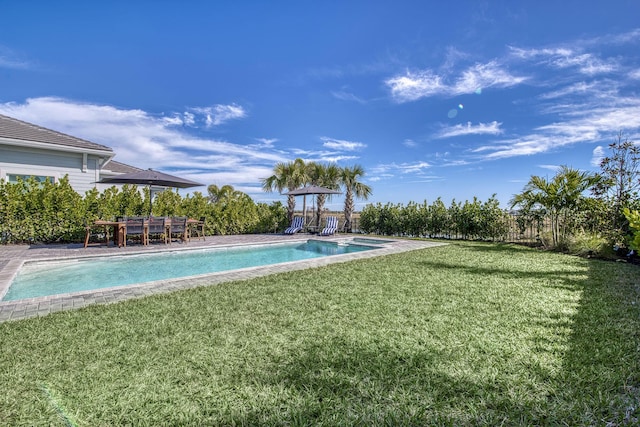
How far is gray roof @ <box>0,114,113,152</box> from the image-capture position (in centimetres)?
1118

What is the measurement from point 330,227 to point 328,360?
14.0 meters

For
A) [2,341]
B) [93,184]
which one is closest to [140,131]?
[93,184]

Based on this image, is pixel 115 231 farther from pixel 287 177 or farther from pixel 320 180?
pixel 320 180

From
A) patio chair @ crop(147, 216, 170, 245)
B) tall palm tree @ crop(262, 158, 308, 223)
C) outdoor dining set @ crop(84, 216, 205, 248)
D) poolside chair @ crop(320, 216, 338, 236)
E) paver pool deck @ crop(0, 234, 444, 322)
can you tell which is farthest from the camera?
tall palm tree @ crop(262, 158, 308, 223)

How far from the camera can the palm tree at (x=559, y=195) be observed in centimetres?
1098

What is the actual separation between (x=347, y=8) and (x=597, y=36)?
9.11m

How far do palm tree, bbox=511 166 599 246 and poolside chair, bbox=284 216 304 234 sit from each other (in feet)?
34.6

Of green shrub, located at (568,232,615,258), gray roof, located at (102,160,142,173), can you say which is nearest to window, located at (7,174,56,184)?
gray roof, located at (102,160,142,173)

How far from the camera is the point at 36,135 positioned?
1183cm

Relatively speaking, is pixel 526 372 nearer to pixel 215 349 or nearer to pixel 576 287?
pixel 215 349

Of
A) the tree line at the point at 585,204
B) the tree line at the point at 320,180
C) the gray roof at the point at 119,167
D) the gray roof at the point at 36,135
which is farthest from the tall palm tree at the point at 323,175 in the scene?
the gray roof at the point at 36,135

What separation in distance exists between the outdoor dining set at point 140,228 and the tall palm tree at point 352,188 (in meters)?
9.76

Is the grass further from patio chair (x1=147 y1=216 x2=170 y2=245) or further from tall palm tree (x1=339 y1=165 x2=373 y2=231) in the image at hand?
tall palm tree (x1=339 y1=165 x2=373 y2=231)

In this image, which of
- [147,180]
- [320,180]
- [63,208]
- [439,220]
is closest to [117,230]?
[63,208]
